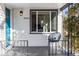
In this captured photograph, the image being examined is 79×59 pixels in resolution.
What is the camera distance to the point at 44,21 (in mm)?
11516

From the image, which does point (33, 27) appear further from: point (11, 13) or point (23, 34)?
point (11, 13)

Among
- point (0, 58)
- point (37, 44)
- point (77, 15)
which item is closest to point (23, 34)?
point (37, 44)

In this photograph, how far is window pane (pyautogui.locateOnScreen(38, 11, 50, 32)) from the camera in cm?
1145

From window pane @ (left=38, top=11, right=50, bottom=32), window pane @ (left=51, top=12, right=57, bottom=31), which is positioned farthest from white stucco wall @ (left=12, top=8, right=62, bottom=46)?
window pane @ (left=51, top=12, right=57, bottom=31)

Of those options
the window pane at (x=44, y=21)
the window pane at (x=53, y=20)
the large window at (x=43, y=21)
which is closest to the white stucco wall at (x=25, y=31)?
the large window at (x=43, y=21)

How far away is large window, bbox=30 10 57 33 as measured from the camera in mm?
11367

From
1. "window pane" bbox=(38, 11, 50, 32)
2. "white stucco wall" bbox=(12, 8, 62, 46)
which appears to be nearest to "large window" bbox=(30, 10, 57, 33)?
"window pane" bbox=(38, 11, 50, 32)

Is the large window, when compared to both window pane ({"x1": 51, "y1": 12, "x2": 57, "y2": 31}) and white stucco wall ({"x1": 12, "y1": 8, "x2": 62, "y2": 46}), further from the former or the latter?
white stucco wall ({"x1": 12, "y1": 8, "x2": 62, "y2": 46})

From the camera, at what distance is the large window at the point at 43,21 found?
11.4 metres

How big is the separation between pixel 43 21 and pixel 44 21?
0.07 m

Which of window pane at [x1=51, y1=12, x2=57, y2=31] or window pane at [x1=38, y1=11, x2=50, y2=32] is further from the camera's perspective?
window pane at [x1=38, y1=11, x2=50, y2=32]

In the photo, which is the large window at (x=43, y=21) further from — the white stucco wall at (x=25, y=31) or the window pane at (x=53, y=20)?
the white stucco wall at (x=25, y=31)

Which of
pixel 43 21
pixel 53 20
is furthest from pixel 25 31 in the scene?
pixel 53 20

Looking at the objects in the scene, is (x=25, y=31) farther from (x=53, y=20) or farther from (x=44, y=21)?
(x=53, y=20)
